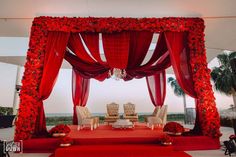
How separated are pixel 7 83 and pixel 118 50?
30.6ft

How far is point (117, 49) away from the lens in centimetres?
477

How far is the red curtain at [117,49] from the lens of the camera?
4758 millimetres

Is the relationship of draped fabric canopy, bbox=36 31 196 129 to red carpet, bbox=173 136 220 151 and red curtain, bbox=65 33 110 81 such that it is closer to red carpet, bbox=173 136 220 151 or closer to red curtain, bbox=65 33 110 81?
red curtain, bbox=65 33 110 81

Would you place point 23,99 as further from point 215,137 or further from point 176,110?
point 176,110

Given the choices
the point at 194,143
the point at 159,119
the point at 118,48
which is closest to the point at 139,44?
the point at 118,48

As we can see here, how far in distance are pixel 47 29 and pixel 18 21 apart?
3.63ft

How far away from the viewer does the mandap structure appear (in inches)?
171

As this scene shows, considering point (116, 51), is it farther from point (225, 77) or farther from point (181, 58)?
point (225, 77)

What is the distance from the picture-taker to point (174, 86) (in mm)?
12133

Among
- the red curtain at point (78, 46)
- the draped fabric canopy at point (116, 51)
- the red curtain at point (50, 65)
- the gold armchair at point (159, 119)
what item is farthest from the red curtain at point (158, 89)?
the red curtain at point (50, 65)

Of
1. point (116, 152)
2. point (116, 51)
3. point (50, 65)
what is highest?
point (116, 51)

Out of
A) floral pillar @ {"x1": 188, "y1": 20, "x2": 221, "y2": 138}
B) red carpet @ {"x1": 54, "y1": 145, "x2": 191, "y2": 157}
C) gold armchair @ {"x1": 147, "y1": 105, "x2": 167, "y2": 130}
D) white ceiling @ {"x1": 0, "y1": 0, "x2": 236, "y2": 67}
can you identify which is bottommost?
red carpet @ {"x1": 54, "y1": 145, "x2": 191, "y2": 157}

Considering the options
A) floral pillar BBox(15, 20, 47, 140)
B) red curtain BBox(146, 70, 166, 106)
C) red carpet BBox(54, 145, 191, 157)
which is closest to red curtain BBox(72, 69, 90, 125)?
floral pillar BBox(15, 20, 47, 140)

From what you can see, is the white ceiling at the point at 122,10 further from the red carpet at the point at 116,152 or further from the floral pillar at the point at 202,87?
the red carpet at the point at 116,152
